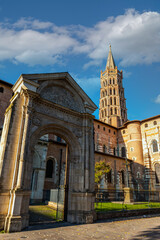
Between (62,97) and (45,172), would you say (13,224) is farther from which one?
(45,172)

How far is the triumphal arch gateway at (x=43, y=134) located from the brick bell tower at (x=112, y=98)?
148 feet

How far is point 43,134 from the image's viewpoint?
1023 centimetres

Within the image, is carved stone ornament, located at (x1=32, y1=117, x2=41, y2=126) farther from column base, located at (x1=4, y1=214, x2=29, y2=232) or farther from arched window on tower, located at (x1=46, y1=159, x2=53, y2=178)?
arched window on tower, located at (x1=46, y1=159, x2=53, y2=178)

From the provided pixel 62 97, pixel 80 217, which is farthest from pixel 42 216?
pixel 62 97

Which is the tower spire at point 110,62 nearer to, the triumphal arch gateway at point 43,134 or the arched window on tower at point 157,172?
the arched window on tower at point 157,172

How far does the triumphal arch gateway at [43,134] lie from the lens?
792cm

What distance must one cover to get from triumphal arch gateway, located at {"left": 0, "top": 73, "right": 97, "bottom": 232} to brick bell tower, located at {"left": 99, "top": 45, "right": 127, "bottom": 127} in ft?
148

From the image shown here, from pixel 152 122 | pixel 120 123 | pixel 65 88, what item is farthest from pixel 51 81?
pixel 120 123

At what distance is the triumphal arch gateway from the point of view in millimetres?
7918

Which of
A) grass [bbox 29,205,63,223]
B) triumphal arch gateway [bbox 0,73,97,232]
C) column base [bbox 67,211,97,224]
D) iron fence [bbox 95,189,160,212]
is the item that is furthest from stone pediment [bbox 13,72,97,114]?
grass [bbox 29,205,63,223]

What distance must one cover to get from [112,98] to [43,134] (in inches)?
2167

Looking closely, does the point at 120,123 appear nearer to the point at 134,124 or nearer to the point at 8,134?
the point at 134,124

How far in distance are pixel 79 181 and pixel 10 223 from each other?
458cm

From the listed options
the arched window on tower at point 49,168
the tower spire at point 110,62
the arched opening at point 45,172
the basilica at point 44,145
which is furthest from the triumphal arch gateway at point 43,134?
the tower spire at point 110,62
